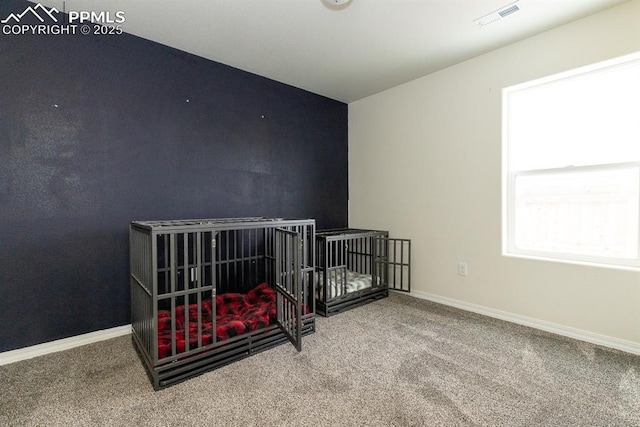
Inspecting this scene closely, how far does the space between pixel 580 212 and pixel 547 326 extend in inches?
37.0

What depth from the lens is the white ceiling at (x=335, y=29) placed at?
2.00 m

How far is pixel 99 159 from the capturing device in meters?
2.22

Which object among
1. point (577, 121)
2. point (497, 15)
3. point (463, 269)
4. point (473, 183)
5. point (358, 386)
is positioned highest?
point (497, 15)

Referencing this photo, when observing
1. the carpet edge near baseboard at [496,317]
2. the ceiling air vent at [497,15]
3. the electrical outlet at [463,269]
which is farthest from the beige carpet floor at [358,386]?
the ceiling air vent at [497,15]

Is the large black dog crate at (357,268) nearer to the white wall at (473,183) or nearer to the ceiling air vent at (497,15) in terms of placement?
the white wall at (473,183)

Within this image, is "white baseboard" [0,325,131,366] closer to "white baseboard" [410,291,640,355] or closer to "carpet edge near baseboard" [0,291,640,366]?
"carpet edge near baseboard" [0,291,640,366]

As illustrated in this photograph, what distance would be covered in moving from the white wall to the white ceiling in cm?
19

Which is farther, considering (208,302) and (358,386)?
(208,302)

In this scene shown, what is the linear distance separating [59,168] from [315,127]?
8.16 ft

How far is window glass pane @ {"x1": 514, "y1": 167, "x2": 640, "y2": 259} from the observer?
2.07m

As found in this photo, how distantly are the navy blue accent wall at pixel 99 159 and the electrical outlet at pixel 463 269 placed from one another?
2.13 metres

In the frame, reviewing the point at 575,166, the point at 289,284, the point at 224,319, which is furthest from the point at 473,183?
the point at 224,319

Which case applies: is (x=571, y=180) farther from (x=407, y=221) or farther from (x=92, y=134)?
(x=92, y=134)

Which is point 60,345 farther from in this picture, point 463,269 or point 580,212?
Result: point 580,212
